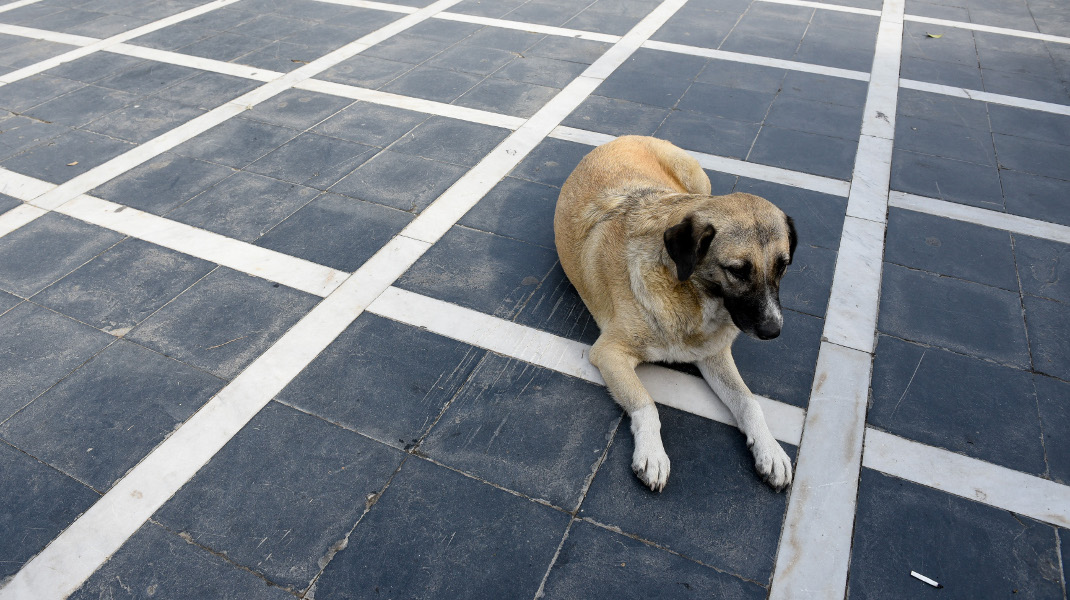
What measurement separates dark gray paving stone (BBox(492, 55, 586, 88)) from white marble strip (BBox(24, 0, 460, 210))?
229 cm

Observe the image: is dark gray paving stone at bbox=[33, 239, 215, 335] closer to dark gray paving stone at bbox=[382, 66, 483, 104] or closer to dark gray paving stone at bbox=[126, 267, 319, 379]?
dark gray paving stone at bbox=[126, 267, 319, 379]

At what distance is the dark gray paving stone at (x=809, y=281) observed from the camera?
4859mm

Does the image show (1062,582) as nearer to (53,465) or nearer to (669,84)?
(53,465)

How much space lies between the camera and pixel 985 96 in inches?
315

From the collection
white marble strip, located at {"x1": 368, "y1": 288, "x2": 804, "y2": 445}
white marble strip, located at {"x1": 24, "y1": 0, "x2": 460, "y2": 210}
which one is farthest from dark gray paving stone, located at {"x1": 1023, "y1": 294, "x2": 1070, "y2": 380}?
white marble strip, located at {"x1": 24, "y1": 0, "x2": 460, "y2": 210}

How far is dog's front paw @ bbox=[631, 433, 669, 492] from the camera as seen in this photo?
356cm

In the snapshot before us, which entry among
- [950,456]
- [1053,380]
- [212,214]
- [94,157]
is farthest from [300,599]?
[94,157]

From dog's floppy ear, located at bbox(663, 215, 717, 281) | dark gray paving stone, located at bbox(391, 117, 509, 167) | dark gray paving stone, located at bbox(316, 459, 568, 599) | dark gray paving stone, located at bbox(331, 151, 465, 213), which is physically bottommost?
dark gray paving stone, located at bbox(391, 117, 509, 167)

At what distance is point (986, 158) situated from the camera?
6730 mm

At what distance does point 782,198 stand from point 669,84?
116 inches

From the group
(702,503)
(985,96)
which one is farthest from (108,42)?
(985,96)

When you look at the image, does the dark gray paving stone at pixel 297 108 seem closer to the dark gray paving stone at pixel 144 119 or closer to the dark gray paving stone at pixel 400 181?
the dark gray paving stone at pixel 144 119

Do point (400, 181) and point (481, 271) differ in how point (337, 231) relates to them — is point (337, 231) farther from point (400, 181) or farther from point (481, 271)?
point (481, 271)

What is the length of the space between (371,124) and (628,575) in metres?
5.89
